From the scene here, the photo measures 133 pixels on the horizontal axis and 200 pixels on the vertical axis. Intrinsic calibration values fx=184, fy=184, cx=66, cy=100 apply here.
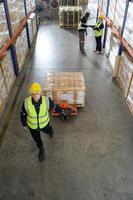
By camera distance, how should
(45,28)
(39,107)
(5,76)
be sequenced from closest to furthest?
1. (39,107)
2. (5,76)
3. (45,28)

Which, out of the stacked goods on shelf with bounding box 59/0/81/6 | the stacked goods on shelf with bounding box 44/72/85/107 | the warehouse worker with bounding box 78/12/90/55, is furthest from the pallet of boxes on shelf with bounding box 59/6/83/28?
the stacked goods on shelf with bounding box 44/72/85/107

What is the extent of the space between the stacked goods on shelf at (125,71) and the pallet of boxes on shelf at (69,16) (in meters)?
8.64

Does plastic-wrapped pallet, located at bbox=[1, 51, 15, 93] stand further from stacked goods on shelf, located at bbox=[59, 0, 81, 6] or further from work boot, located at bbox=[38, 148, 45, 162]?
stacked goods on shelf, located at bbox=[59, 0, 81, 6]

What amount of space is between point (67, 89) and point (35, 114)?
2174 millimetres

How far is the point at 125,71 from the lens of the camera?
6754 millimetres

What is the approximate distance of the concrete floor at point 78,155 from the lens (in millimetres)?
4020

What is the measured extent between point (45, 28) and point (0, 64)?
986cm

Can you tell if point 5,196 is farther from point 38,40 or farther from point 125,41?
point 38,40

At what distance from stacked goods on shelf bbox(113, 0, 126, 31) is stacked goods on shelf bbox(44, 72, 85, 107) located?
307 centimetres

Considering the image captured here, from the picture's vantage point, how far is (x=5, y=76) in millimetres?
6539

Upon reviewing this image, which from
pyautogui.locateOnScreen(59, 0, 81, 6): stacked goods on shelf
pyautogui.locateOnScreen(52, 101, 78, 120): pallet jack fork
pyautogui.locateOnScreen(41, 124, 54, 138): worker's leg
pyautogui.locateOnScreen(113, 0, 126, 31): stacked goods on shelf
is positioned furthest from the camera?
pyautogui.locateOnScreen(59, 0, 81, 6): stacked goods on shelf

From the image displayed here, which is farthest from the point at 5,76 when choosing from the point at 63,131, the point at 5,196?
the point at 5,196

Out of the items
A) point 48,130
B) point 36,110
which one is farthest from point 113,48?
point 36,110

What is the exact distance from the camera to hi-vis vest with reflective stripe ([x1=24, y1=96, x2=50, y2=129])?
3.81 meters
